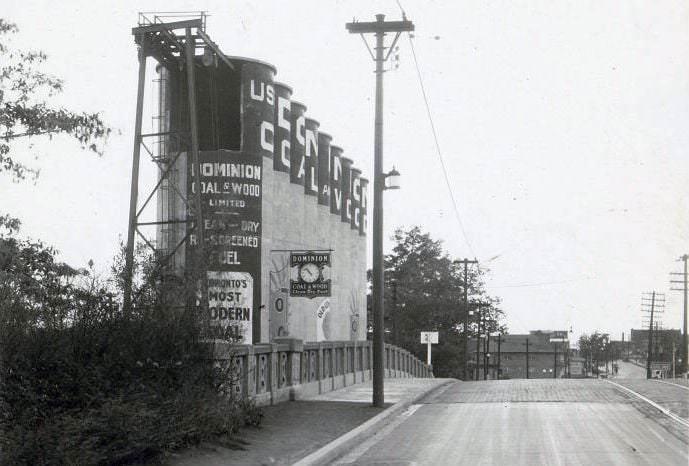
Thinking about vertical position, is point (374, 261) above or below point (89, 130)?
below

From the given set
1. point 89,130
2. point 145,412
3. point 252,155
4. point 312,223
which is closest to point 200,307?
point 145,412

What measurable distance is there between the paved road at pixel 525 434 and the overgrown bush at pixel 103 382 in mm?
2322

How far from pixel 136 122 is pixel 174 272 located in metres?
11.6

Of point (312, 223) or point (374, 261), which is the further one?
point (312, 223)

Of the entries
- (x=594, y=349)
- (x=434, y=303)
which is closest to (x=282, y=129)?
(x=434, y=303)

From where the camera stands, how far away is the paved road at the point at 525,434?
12039 millimetres

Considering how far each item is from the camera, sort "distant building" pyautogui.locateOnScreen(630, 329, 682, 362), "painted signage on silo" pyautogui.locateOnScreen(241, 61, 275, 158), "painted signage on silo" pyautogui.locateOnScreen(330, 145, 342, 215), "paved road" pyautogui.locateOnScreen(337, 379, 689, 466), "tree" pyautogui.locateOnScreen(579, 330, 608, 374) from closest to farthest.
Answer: "paved road" pyautogui.locateOnScreen(337, 379, 689, 466) → "painted signage on silo" pyautogui.locateOnScreen(241, 61, 275, 158) → "painted signage on silo" pyautogui.locateOnScreen(330, 145, 342, 215) → "distant building" pyautogui.locateOnScreen(630, 329, 682, 362) → "tree" pyautogui.locateOnScreen(579, 330, 608, 374)

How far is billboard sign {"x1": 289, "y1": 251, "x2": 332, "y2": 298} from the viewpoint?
1395 inches

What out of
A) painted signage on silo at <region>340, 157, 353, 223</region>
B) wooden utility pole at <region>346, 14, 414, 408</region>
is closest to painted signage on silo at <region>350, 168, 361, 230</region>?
painted signage on silo at <region>340, 157, 353, 223</region>

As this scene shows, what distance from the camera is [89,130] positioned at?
1856cm

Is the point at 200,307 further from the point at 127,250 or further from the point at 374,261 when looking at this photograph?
the point at 374,261

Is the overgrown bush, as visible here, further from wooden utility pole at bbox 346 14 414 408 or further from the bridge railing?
wooden utility pole at bbox 346 14 414 408

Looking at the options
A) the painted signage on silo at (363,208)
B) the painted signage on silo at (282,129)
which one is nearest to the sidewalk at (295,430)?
the painted signage on silo at (282,129)

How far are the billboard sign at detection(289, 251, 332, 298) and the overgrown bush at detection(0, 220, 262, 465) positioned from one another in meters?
21.0
